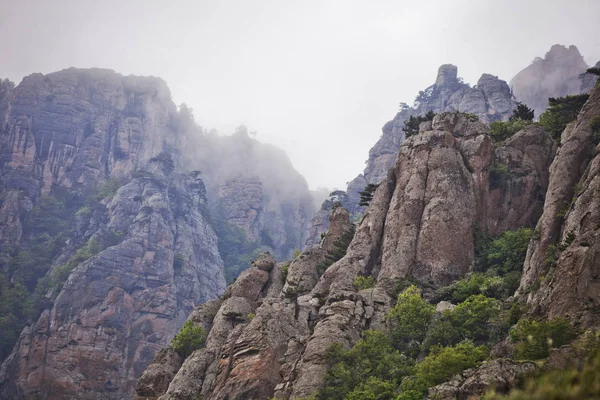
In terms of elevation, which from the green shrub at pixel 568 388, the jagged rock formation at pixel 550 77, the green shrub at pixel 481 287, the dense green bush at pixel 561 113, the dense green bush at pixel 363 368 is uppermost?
the jagged rock formation at pixel 550 77

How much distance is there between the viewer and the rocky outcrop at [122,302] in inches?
3935

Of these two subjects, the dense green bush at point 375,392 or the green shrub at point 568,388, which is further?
the dense green bush at point 375,392

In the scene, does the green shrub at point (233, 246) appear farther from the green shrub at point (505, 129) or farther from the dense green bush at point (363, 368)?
the dense green bush at point (363, 368)

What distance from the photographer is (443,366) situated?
101 ft

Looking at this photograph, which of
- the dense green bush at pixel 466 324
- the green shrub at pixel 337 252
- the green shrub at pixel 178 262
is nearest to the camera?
the dense green bush at pixel 466 324

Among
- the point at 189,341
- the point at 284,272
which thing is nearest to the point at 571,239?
the point at 284,272

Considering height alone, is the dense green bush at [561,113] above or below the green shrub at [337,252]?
above

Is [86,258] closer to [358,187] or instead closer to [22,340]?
[22,340]

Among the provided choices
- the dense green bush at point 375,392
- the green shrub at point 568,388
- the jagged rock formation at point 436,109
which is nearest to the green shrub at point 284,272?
the dense green bush at point 375,392

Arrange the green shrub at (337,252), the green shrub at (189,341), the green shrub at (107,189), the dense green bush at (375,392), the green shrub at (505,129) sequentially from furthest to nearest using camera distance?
the green shrub at (107,189), the green shrub at (505,129), the green shrub at (337,252), the green shrub at (189,341), the dense green bush at (375,392)

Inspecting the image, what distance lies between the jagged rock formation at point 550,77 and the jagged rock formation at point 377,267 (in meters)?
128

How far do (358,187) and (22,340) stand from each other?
11054 centimetres

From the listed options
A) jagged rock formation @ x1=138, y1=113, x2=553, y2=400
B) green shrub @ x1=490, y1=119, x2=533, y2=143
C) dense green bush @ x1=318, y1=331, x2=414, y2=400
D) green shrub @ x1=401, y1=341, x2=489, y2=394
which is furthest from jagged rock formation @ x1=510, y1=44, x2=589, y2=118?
green shrub @ x1=401, y1=341, x2=489, y2=394

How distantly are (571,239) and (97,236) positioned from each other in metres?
123
